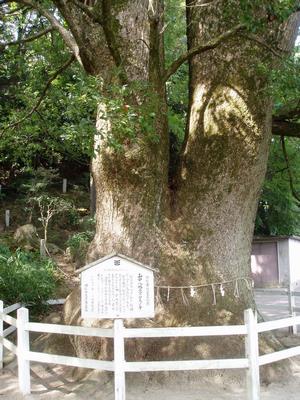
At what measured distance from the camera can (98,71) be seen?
7254 mm

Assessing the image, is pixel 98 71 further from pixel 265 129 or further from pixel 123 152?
pixel 265 129

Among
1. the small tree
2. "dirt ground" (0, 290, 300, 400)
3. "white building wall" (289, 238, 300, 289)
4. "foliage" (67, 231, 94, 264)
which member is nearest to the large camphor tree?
"dirt ground" (0, 290, 300, 400)

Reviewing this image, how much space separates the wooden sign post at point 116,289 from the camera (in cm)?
565

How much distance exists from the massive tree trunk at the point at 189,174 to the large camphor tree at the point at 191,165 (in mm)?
15

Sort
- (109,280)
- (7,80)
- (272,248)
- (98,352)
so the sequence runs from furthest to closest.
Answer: (272,248) → (7,80) → (98,352) → (109,280)

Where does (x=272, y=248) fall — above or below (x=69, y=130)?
below

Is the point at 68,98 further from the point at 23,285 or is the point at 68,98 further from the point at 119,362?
the point at 23,285

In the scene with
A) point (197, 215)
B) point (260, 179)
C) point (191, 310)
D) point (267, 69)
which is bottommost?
point (191, 310)

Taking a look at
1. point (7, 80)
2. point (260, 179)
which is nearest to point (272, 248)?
point (7, 80)

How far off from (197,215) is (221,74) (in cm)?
226

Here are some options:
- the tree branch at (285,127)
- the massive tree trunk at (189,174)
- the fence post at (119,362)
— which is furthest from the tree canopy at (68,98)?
the fence post at (119,362)

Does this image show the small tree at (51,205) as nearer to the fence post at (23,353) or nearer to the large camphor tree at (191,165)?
the large camphor tree at (191,165)

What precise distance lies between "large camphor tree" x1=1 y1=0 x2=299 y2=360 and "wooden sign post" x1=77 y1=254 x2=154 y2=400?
124 centimetres

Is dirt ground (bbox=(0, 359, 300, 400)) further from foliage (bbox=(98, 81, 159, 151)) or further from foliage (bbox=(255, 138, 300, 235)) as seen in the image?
foliage (bbox=(255, 138, 300, 235))
